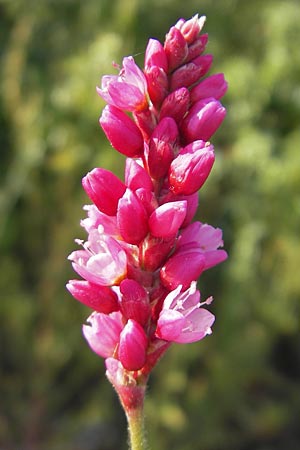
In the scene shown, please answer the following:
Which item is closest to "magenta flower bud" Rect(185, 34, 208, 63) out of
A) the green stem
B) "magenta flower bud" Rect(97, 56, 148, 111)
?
"magenta flower bud" Rect(97, 56, 148, 111)

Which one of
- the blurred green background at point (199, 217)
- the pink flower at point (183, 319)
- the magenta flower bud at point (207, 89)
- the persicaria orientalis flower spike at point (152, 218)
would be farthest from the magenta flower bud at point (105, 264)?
the blurred green background at point (199, 217)

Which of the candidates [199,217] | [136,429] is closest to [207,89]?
[136,429]

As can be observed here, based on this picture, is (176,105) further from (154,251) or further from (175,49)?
(154,251)

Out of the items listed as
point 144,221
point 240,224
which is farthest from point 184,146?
point 240,224

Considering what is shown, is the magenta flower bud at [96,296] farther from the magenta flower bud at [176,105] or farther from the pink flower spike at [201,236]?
the magenta flower bud at [176,105]

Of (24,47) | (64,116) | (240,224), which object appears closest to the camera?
(240,224)

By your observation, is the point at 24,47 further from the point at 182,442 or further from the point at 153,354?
the point at 153,354
